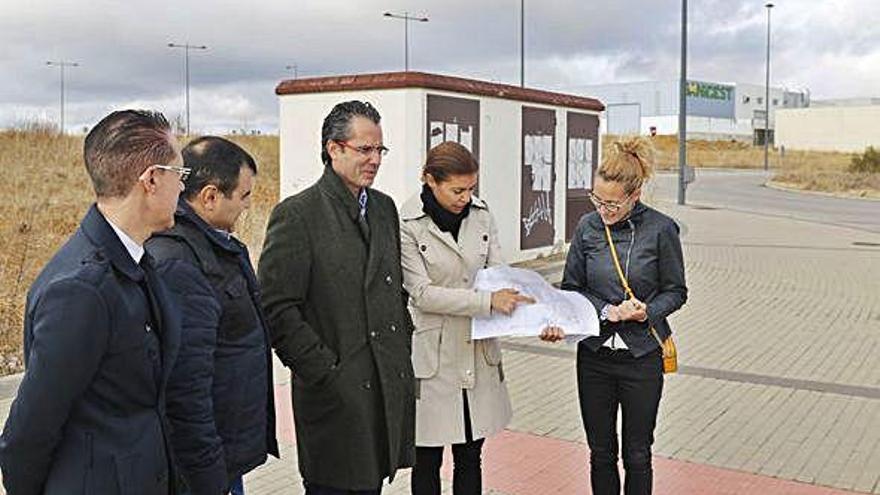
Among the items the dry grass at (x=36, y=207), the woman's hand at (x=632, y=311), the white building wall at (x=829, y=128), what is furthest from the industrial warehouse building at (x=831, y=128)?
the woman's hand at (x=632, y=311)

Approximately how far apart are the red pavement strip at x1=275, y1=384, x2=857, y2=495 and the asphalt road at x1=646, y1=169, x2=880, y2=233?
16448 millimetres

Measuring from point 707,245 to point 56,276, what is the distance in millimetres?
17004

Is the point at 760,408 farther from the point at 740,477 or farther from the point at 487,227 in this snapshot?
the point at 487,227

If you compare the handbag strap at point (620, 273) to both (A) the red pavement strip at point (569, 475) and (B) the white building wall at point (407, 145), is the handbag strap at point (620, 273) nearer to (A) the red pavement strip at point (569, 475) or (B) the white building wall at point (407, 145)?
(A) the red pavement strip at point (569, 475)

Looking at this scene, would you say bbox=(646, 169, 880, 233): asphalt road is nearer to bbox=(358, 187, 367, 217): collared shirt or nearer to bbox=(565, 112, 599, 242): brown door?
bbox=(565, 112, 599, 242): brown door

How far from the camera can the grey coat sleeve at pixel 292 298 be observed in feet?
10.5

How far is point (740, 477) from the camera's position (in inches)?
198

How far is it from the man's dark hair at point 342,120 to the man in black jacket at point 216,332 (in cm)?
32

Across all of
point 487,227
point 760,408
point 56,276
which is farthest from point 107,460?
point 760,408

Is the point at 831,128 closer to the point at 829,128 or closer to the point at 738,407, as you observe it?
the point at 829,128

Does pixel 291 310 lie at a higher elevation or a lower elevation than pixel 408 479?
higher

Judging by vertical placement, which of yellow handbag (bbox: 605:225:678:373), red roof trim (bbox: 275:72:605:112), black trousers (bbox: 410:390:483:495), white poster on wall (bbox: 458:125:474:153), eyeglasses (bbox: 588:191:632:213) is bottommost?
black trousers (bbox: 410:390:483:495)

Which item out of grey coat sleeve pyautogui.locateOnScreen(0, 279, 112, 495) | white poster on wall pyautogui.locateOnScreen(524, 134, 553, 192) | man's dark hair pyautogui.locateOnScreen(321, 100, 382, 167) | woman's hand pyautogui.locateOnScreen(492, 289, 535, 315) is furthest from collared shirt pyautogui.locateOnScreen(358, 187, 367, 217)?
white poster on wall pyautogui.locateOnScreen(524, 134, 553, 192)

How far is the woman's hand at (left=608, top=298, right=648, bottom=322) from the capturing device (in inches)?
150
